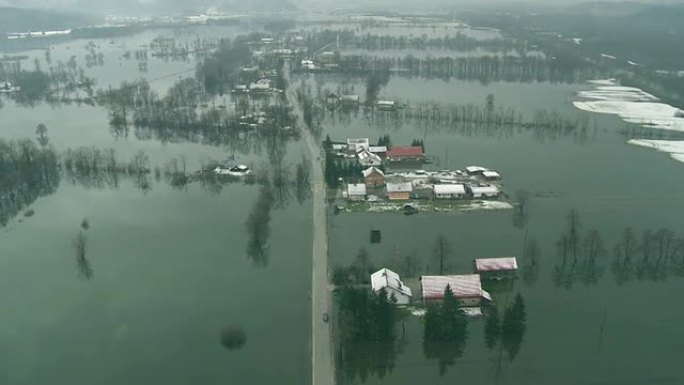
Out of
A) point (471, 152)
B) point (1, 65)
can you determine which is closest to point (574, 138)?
point (471, 152)

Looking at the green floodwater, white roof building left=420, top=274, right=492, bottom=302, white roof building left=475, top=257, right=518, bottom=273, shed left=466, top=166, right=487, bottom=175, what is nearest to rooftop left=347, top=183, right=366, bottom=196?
the green floodwater

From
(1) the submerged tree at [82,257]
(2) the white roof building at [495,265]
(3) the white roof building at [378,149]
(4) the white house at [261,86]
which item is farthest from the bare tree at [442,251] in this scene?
(4) the white house at [261,86]

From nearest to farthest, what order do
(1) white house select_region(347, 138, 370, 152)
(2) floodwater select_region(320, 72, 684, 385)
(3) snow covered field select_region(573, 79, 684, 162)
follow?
(2) floodwater select_region(320, 72, 684, 385)
(1) white house select_region(347, 138, 370, 152)
(3) snow covered field select_region(573, 79, 684, 162)

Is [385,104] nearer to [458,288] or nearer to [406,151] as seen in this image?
[406,151]

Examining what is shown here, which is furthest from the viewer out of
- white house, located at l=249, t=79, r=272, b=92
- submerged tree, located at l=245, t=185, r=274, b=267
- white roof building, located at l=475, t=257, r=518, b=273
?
white house, located at l=249, t=79, r=272, b=92

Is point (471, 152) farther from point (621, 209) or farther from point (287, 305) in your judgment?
point (287, 305)

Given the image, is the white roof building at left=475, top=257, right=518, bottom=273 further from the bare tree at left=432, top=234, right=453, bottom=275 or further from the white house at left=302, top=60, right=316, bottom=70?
the white house at left=302, top=60, right=316, bottom=70
